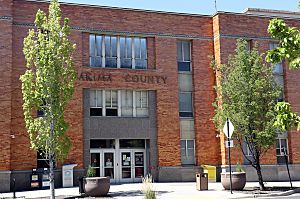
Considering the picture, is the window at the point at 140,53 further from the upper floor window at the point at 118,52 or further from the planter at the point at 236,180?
the planter at the point at 236,180

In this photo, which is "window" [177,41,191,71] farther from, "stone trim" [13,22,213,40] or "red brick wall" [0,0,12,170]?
"red brick wall" [0,0,12,170]

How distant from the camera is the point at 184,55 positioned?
30.5 meters

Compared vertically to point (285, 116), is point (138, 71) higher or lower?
higher

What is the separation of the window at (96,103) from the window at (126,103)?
1.50 metres

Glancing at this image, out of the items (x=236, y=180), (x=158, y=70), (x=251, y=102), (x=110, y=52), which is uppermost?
(x=110, y=52)

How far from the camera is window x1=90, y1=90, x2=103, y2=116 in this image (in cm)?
2764

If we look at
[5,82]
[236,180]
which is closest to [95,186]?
[236,180]

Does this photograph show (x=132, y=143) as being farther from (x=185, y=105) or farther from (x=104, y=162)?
(x=185, y=105)

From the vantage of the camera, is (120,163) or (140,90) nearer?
(120,163)

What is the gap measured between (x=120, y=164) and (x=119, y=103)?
4.05 m

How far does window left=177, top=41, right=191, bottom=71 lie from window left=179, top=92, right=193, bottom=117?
6.14ft

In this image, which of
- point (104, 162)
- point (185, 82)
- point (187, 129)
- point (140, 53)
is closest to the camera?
point (104, 162)

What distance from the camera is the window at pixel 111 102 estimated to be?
28.0 m

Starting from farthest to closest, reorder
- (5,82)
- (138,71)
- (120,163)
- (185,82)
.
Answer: (185,82) → (138,71) → (120,163) → (5,82)
